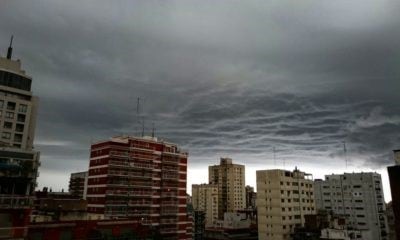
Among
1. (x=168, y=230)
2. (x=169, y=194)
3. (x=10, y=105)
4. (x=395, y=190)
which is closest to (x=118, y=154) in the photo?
(x=169, y=194)

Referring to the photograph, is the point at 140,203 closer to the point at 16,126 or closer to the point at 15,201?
the point at 16,126

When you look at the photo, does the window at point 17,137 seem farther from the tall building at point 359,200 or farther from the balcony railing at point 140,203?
the tall building at point 359,200

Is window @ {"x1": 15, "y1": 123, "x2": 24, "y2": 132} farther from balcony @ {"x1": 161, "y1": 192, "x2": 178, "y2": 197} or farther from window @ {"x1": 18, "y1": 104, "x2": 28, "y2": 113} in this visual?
balcony @ {"x1": 161, "y1": 192, "x2": 178, "y2": 197}

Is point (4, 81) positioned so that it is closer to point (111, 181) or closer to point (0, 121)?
point (0, 121)

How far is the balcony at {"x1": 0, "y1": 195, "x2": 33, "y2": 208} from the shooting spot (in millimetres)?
45672

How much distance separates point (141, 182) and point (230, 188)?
115 metres

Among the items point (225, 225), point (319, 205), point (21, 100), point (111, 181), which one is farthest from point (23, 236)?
point (319, 205)

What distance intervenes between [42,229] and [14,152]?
47.0 feet

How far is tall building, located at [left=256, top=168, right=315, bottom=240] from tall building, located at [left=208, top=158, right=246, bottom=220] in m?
91.1

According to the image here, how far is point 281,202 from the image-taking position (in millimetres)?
96250

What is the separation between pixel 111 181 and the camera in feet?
266

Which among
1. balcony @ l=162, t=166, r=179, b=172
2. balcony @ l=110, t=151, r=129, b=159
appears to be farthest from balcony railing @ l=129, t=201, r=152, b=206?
balcony @ l=110, t=151, r=129, b=159

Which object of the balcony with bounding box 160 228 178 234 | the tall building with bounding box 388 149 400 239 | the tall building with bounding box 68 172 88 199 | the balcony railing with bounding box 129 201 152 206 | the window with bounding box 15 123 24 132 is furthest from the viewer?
the tall building with bounding box 68 172 88 199

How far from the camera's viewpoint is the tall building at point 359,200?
108875 mm
